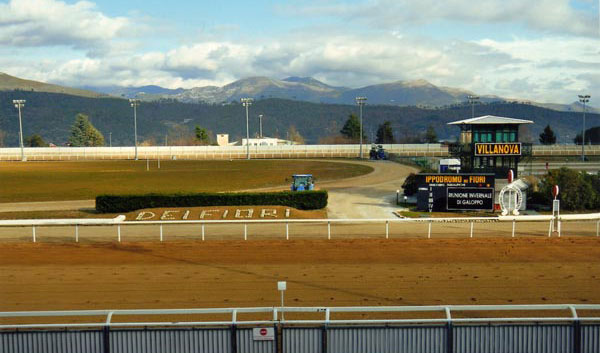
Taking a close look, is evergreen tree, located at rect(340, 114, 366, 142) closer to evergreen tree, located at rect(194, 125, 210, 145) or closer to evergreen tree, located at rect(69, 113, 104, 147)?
evergreen tree, located at rect(194, 125, 210, 145)

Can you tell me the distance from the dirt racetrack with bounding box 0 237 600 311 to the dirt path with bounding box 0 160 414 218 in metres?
10.8

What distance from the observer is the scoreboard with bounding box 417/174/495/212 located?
30.1 meters

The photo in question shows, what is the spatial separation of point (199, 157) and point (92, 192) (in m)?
54.5

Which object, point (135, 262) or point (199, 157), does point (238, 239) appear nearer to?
point (135, 262)

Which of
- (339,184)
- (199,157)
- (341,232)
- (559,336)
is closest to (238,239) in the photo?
(341,232)

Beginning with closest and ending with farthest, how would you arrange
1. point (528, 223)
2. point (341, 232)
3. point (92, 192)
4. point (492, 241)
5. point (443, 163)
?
point (492, 241) < point (341, 232) < point (528, 223) < point (443, 163) < point (92, 192)

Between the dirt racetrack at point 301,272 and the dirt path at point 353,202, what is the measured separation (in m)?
10.8

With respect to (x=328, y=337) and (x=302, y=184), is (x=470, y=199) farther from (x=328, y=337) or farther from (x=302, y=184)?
(x=328, y=337)

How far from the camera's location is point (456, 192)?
30.5 meters

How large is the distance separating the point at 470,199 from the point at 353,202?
323 inches

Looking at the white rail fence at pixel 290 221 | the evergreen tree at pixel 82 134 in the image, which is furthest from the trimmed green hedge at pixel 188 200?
the evergreen tree at pixel 82 134

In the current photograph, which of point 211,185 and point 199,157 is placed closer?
point 211,185

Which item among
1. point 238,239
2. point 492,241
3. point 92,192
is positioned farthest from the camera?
point 92,192

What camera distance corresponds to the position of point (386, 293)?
1409cm
